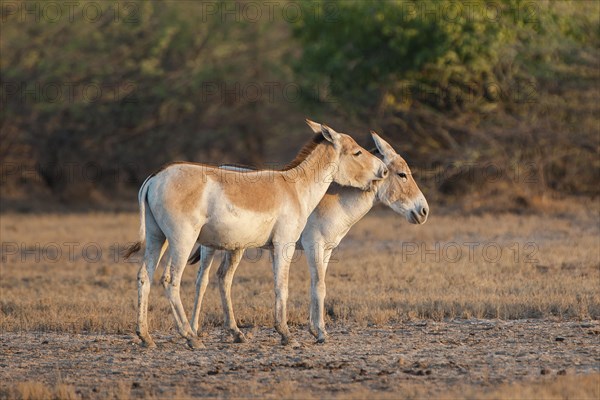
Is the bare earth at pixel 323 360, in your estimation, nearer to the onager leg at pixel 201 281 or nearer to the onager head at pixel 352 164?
the onager leg at pixel 201 281

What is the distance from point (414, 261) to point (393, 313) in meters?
4.90

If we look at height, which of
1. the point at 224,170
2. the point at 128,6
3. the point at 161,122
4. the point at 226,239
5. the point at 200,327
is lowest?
the point at 200,327

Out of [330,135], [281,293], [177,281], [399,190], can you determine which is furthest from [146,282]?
[399,190]

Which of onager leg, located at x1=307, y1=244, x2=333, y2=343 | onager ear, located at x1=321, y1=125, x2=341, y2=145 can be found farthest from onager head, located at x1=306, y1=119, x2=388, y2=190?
onager leg, located at x1=307, y1=244, x2=333, y2=343

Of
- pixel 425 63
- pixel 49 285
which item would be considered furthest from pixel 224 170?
pixel 425 63

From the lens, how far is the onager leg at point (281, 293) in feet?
32.0

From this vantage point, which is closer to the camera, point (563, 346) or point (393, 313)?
point (563, 346)

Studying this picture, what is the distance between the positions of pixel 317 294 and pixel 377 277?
15.0 ft

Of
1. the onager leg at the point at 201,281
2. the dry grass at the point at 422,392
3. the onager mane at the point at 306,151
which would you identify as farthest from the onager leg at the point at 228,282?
the dry grass at the point at 422,392

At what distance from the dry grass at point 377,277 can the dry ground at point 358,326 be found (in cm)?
3

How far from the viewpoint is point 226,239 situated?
31.8 feet

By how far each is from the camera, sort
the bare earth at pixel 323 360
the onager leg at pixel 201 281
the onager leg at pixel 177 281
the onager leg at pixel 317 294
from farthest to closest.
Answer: the onager leg at pixel 201 281
the onager leg at pixel 317 294
the onager leg at pixel 177 281
the bare earth at pixel 323 360

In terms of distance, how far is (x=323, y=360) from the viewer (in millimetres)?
8938

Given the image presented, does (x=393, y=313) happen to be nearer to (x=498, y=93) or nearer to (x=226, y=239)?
(x=226, y=239)
